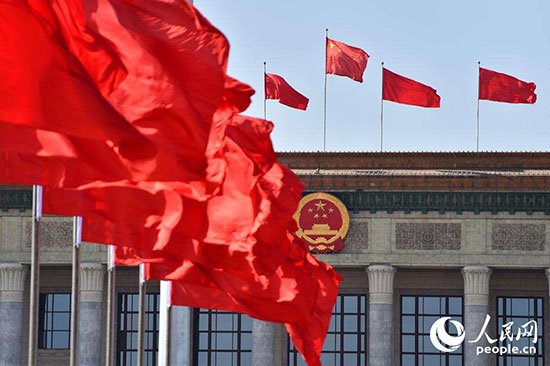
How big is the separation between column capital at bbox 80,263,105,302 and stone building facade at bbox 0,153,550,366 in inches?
2.2

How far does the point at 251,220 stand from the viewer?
837 inches

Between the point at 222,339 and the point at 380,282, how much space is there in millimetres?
8201

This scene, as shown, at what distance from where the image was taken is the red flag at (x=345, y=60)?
6153cm

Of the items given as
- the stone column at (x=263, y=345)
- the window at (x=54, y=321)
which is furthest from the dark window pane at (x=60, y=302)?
the stone column at (x=263, y=345)

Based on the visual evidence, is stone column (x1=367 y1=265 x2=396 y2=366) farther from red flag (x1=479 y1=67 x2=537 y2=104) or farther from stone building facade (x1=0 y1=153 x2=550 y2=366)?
red flag (x1=479 y1=67 x2=537 y2=104)

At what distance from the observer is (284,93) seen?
61.6m

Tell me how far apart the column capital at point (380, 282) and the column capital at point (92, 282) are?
37.9ft

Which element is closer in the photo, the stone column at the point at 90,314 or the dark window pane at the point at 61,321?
the stone column at the point at 90,314

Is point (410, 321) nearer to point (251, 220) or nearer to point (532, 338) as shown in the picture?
point (532, 338)

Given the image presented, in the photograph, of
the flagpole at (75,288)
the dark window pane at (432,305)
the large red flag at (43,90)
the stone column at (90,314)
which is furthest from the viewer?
the dark window pane at (432,305)

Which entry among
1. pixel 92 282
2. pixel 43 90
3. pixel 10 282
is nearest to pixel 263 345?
pixel 92 282

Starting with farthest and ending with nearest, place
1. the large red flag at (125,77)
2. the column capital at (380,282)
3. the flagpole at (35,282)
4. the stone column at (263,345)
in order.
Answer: the stone column at (263,345)
the column capital at (380,282)
the flagpole at (35,282)
the large red flag at (125,77)

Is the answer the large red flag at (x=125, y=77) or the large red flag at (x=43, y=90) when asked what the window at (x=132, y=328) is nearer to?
the large red flag at (x=125, y=77)

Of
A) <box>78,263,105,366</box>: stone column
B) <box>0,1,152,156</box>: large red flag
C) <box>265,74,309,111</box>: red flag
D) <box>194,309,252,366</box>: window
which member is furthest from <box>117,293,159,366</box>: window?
<box>0,1,152,156</box>: large red flag
